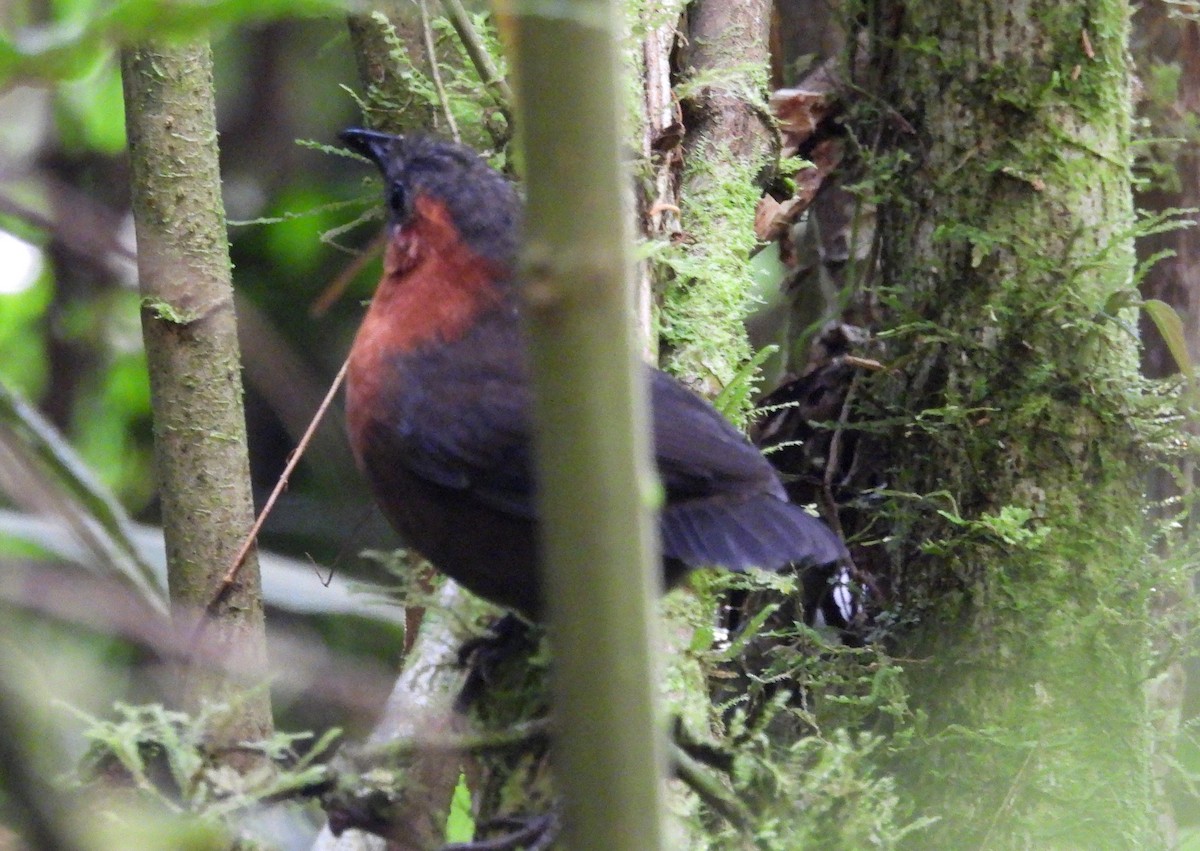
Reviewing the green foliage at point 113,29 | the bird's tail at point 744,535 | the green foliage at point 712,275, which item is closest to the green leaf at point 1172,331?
the green foliage at point 712,275

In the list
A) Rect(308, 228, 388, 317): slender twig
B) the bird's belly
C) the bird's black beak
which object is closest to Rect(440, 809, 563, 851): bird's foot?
the bird's belly

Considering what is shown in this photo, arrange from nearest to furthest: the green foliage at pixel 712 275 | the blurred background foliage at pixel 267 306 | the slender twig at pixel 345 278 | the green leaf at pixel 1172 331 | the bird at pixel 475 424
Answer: the slender twig at pixel 345 278, the bird at pixel 475 424, the green foliage at pixel 712 275, the green leaf at pixel 1172 331, the blurred background foliage at pixel 267 306

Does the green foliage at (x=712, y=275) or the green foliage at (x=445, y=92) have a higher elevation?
the green foliage at (x=445, y=92)

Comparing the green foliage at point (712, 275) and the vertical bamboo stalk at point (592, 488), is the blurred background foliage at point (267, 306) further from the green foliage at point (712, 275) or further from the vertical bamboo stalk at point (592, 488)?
the vertical bamboo stalk at point (592, 488)

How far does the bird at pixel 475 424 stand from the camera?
2064 millimetres

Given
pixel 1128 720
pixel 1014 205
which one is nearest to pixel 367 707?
pixel 1128 720

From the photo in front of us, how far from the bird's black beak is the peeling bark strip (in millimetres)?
261

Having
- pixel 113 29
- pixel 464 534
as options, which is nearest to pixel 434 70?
pixel 464 534

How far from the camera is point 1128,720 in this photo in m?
2.48

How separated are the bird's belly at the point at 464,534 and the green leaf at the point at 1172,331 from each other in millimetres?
1394

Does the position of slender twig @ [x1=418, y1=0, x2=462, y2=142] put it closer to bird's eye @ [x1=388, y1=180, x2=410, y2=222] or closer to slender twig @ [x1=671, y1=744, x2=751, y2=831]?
bird's eye @ [x1=388, y1=180, x2=410, y2=222]

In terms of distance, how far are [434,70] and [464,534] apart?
37.9 inches

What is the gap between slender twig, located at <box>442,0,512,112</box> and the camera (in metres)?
2.35

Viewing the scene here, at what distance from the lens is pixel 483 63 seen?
242cm
